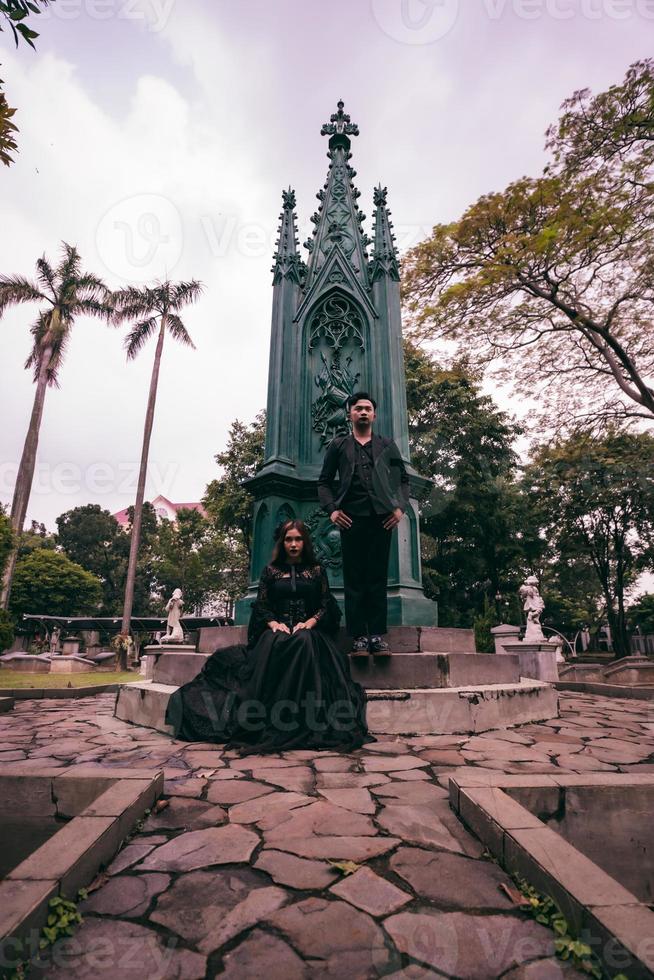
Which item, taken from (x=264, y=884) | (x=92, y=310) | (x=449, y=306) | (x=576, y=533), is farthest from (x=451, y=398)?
(x=264, y=884)

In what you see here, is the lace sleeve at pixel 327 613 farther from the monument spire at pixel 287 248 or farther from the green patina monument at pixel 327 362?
the monument spire at pixel 287 248

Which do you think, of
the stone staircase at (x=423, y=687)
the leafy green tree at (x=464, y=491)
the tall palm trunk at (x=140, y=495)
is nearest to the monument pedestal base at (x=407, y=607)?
the stone staircase at (x=423, y=687)

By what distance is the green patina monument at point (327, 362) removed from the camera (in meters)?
6.27

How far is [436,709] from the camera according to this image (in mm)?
4105

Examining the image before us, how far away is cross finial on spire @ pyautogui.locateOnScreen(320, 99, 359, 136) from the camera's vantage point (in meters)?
8.16

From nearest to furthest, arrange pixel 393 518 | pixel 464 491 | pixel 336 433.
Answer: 1. pixel 393 518
2. pixel 336 433
3. pixel 464 491

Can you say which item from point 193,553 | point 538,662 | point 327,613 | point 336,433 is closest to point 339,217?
point 336,433

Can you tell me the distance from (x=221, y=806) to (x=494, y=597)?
2192 cm

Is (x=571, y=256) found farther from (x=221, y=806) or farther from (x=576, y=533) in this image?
(x=576, y=533)

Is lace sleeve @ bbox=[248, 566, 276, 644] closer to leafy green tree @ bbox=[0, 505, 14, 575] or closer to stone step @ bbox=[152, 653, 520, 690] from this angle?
stone step @ bbox=[152, 653, 520, 690]

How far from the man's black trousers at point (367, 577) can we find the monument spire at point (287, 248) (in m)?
4.75

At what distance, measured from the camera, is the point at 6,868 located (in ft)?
6.79

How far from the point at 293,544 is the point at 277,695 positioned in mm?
1321

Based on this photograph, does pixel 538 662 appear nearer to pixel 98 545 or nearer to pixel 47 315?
pixel 47 315
